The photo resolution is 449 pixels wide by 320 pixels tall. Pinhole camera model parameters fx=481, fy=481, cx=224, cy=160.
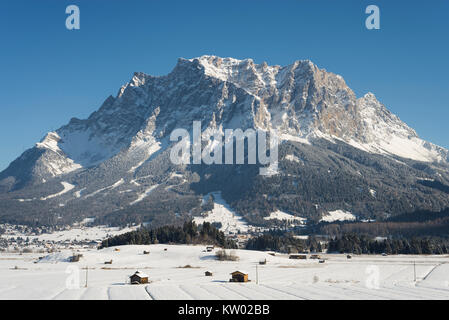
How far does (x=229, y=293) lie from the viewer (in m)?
65.8

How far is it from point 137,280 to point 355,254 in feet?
441

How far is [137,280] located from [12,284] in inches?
819

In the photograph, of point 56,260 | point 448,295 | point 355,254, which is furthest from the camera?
point 355,254

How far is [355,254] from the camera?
19875 centimetres

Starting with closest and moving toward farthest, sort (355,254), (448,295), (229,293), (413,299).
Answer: (413,299) → (448,295) → (229,293) → (355,254)

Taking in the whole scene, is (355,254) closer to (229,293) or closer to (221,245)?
(221,245)
